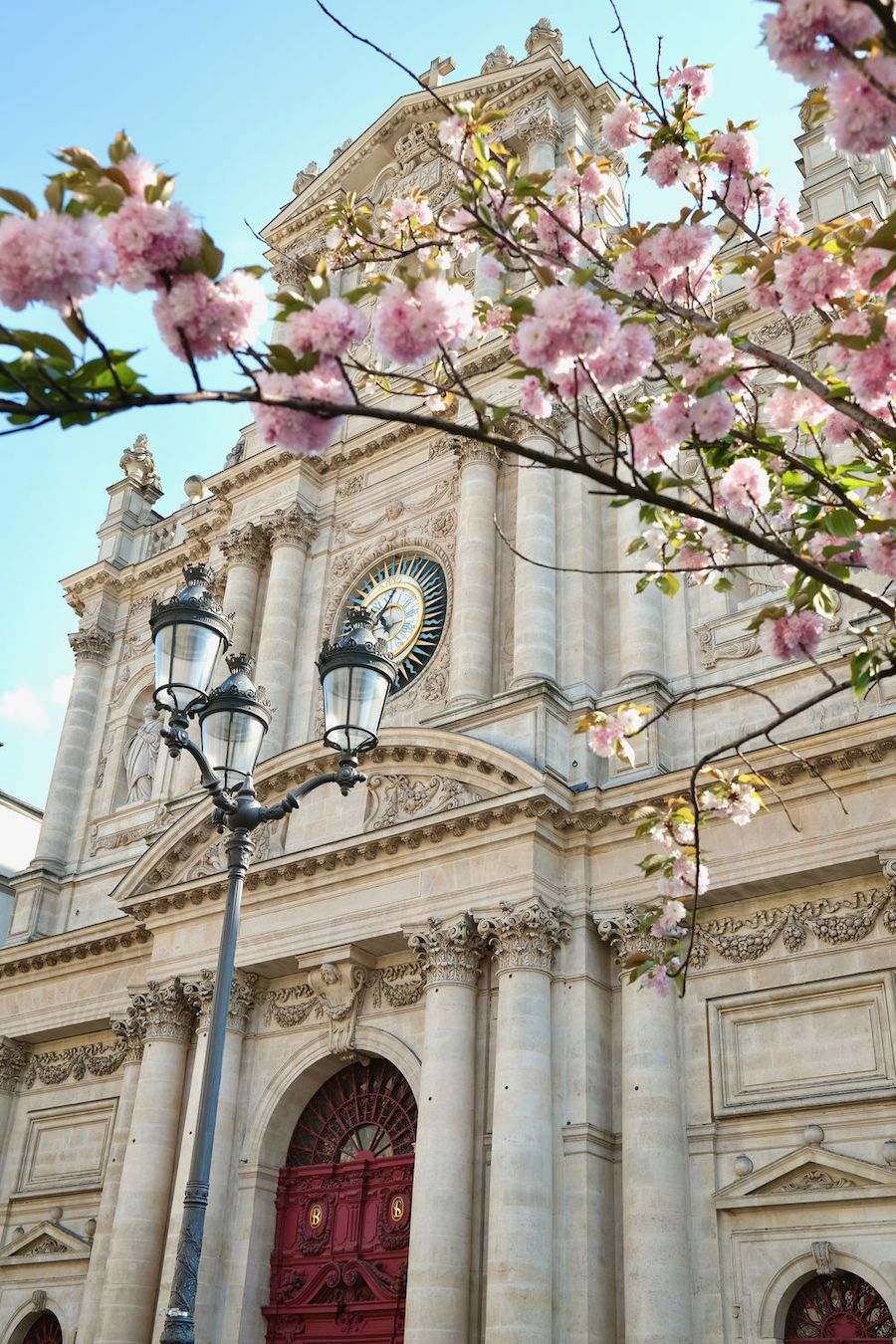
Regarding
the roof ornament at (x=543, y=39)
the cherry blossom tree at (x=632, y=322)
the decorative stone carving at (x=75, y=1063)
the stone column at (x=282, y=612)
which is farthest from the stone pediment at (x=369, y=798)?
the roof ornament at (x=543, y=39)

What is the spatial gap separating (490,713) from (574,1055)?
4.15 meters

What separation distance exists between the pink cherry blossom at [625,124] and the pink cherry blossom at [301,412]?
379cm

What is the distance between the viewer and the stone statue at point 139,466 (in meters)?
26.5

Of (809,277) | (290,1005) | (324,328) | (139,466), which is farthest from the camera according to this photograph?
(139,466)

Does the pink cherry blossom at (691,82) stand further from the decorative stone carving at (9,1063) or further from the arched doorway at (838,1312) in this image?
the decorative stone carving at (9,1063)

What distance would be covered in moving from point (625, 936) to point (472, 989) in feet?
5.87

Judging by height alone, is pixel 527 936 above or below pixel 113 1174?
above

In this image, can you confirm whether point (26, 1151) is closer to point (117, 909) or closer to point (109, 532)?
point (117, 909)

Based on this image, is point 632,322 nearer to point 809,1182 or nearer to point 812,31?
point 812,31

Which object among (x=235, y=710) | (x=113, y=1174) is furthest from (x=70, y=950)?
(x=235, y=710)

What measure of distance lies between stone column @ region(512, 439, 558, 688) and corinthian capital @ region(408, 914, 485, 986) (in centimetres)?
307

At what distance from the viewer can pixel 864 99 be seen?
485 centimetres

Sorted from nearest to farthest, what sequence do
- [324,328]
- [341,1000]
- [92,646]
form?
[324,328], [341,1000], [92,646]

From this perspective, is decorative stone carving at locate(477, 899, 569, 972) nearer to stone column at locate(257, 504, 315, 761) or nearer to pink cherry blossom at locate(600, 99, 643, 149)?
stone column at locate(257, 504, 315, 761)
